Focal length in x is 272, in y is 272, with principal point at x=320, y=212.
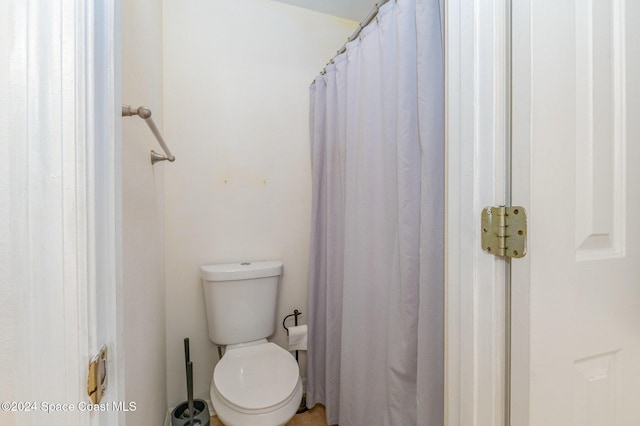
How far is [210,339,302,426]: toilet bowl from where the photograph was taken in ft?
3.16

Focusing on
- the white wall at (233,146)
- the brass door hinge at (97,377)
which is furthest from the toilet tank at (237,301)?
the brass door hinge at (97,377)

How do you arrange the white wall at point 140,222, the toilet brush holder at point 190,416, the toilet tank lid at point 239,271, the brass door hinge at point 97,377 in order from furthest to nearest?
the toilet tank lid at point 239,271
the toilet brush holder at point 190,416
the white wall at point 140,222
the brass door hinge at point 97,377

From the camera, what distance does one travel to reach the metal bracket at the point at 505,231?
1.54 ft

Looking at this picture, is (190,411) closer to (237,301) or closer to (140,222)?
(237,301)

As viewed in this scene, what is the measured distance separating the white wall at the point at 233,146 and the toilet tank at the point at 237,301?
14 cm

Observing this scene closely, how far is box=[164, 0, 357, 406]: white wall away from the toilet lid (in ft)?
1.08

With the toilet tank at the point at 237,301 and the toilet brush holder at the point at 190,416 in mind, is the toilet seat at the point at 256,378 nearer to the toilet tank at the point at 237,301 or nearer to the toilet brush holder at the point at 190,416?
the toilet tank at the point at 237,301

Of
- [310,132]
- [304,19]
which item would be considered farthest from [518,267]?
[304,19]

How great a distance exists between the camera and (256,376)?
1.13m

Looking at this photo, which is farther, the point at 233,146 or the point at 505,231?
the point at 233,146

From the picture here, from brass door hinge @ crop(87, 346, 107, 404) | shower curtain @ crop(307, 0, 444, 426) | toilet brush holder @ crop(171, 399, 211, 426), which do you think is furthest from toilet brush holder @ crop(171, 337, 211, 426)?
brass door hinge @ crop(87, 346, 107, 404)

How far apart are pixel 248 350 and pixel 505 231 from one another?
124 cm

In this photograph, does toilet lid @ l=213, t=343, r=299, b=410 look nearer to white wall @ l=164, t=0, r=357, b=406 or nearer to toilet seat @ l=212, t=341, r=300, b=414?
toilet seat @ l=212, t=341, r=300, b=414

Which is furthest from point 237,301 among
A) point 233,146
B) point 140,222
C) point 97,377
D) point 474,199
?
point 474,199
